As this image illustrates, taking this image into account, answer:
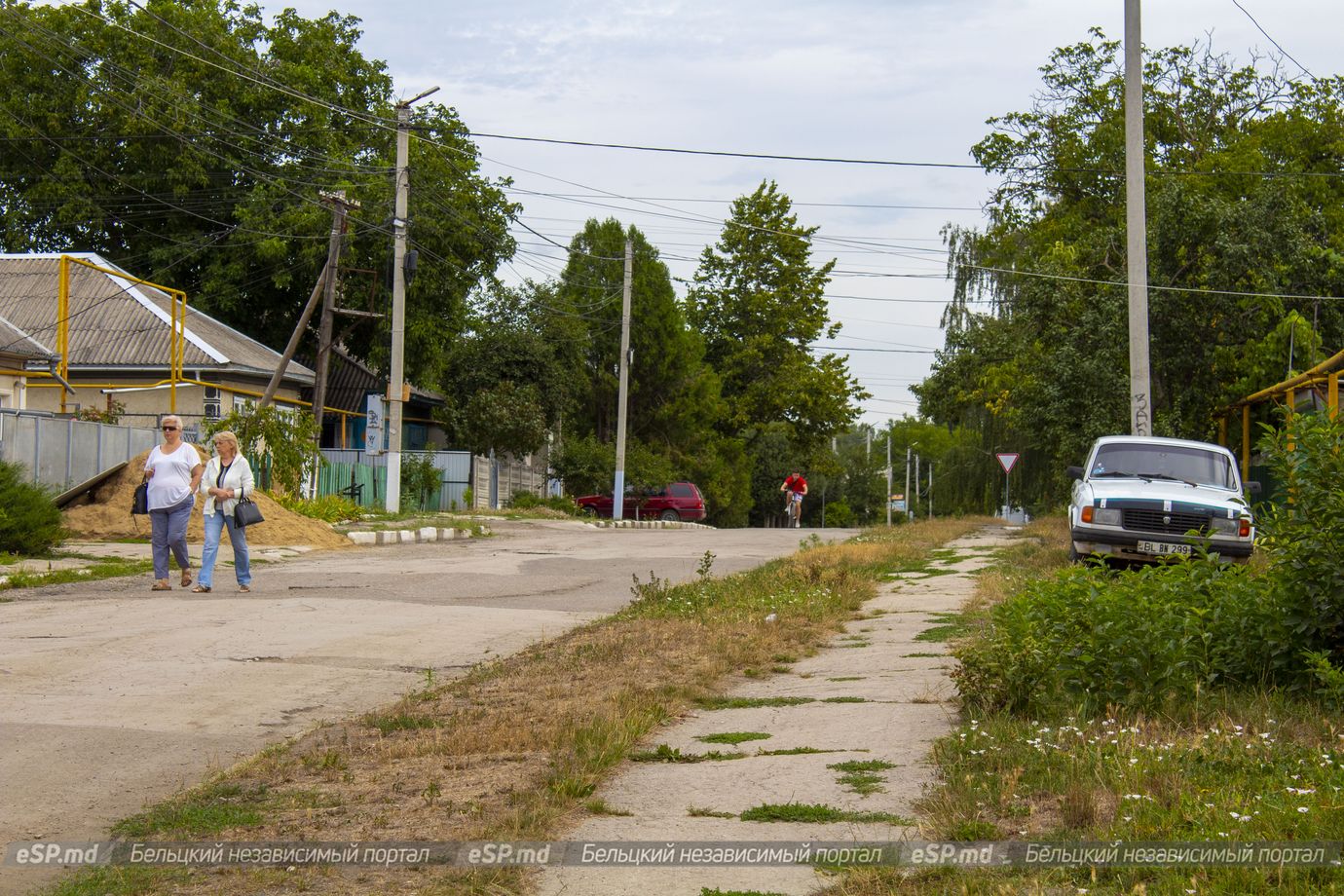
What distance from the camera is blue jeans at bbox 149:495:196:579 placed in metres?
13.8

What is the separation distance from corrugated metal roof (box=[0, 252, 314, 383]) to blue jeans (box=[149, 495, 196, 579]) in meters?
19.9

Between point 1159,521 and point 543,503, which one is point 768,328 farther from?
point 1159,521

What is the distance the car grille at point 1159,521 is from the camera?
583 inches

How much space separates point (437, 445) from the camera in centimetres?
4694

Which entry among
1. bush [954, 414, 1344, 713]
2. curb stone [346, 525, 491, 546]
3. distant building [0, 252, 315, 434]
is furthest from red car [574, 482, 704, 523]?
bush [954, 414, 1344, 713]

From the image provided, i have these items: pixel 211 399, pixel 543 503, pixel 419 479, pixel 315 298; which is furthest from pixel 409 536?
pixel 543 503

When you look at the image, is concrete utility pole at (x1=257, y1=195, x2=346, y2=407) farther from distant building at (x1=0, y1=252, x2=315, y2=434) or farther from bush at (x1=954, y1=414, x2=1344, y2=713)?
bush at (x1=954, y1=414, x2=1344, y2=713)

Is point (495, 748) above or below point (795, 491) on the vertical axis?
below

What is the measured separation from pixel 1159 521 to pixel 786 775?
34.1 ft

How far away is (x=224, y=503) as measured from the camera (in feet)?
45.7

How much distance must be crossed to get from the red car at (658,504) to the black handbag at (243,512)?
102 feet

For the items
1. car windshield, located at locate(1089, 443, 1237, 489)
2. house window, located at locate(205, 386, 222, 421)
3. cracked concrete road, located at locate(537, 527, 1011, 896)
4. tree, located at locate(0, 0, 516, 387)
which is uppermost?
tree, located at locate(0, 0, 516, 387)

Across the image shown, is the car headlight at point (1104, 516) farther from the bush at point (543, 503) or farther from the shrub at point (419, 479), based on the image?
the bush at point (543, 503)

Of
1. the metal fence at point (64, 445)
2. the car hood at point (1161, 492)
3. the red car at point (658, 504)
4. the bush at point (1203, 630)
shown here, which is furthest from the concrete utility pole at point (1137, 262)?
the red car at point (658, 504)
